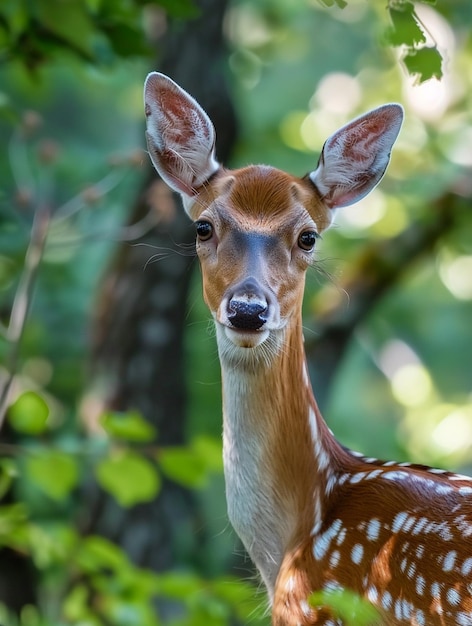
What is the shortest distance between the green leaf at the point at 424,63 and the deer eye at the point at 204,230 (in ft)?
3.35

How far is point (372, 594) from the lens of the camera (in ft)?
12.7

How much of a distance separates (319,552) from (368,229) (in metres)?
11.1

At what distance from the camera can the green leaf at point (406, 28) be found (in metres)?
3.72

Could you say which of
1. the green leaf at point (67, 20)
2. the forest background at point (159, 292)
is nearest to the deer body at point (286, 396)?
the forest background at point (159, 292)

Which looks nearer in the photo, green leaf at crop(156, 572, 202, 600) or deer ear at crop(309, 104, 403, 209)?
deer ear at crop(309, 104, 403, 209)

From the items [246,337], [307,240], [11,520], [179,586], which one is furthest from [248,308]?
[179,586]

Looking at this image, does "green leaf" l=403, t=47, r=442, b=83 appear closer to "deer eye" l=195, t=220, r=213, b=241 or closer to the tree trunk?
"deer eye" l=195, t=220, r=213, b=241

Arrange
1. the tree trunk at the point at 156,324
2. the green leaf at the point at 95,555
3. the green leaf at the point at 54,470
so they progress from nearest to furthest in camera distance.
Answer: the green leaf at the point at 54,470 < the green leaf at the point at 95,555 < the tree trunk at the point at 156,324

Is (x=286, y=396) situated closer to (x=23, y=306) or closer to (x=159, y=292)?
(x=23, y=306)

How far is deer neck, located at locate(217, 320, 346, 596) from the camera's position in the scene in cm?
448

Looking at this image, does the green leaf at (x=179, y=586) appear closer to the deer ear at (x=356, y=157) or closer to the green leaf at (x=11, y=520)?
the green leaf at (x=11, y=520)

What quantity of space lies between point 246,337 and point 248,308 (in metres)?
0.13

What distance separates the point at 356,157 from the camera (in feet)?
15.2

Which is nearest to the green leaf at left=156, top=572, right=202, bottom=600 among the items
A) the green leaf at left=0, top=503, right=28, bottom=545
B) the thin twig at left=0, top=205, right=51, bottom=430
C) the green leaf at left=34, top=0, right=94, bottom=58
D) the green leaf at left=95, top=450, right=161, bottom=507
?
the green leaf at left=95, top=450, right=161, bottom=507
